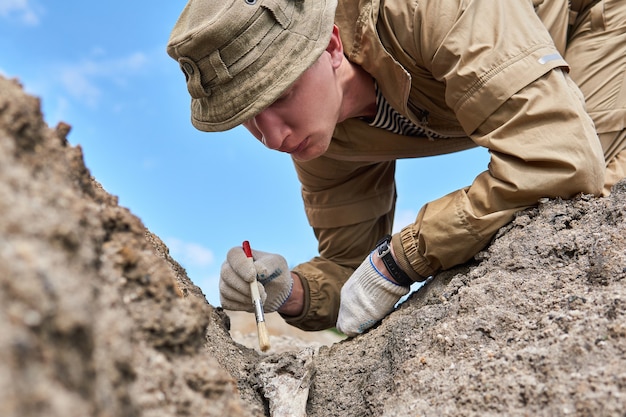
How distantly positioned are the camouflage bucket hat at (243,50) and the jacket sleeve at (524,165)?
0.62 metres

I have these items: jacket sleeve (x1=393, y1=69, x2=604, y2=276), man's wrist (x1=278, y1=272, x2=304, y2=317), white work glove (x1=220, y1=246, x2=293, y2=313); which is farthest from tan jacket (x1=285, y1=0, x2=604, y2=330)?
man's wrist (x1=278, y1=272, x2=304, y2=317)

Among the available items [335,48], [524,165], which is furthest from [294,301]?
[524,165]

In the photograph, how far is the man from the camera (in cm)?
172

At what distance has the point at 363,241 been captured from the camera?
292 centimetres

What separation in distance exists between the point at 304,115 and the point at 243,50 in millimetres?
304

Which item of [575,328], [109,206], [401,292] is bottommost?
[575,328]

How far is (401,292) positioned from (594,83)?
1.12 metres

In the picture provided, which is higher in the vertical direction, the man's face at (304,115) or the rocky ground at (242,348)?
the man's face at (304,115)

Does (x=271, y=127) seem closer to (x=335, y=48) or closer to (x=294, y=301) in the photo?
(x=335, y=48)

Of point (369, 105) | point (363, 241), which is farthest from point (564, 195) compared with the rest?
point (363, 241)

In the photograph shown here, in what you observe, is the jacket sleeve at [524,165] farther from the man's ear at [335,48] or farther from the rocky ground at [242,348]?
the man's ear at [335,48]

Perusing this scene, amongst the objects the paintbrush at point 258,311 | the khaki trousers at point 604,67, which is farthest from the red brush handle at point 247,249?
the khaki trousers at point 604,67

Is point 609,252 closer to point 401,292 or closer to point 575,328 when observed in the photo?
point 575,328

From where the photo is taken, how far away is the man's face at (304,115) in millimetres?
1851
